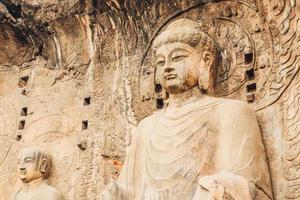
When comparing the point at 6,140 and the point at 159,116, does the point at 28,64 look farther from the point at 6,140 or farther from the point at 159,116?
the point at 159,116

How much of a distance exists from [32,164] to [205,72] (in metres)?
2.03

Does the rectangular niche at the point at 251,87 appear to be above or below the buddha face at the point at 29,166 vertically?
above

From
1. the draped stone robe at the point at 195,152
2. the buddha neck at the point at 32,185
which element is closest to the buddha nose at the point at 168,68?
the draped stone robe at the point at 195,152

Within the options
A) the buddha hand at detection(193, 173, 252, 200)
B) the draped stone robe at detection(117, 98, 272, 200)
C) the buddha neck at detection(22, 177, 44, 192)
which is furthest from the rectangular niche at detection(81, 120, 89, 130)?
the buddha hand at detection(193, 173, 252, 200)

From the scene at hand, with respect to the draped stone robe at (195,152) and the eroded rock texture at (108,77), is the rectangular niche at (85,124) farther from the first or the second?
the draped stone robe at (195,152)

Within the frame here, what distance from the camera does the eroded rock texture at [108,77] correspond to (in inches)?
239

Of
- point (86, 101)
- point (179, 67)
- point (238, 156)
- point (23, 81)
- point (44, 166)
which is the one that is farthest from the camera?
point (23, 81)

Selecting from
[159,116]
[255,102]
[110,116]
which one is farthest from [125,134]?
[255,102]

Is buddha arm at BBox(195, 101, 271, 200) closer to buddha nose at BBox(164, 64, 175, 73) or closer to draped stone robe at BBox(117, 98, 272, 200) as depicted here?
draped stone robe at BBox(117, 98, 272, 200)

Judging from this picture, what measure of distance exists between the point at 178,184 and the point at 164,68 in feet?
3.32

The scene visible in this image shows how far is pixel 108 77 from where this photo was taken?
7.32 m

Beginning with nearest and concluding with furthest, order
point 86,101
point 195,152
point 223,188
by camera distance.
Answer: point 223,188 → point 195,152 → point 86,101

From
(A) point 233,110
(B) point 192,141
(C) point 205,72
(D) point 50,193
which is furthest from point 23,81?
(A) point 233,110

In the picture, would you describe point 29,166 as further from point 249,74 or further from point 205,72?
point 249,74
